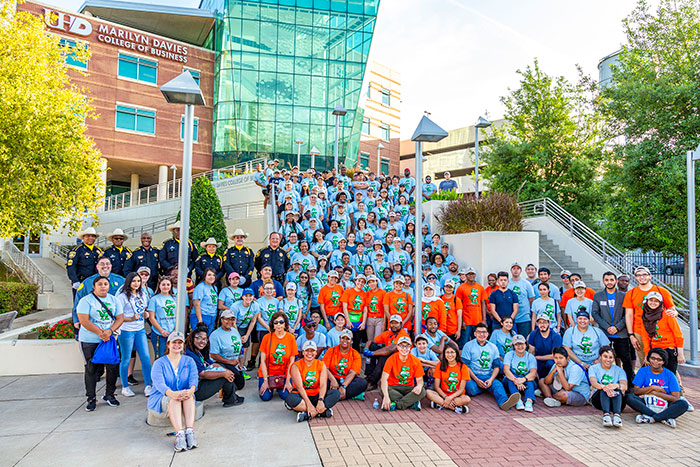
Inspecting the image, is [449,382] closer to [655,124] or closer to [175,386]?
[175,386]

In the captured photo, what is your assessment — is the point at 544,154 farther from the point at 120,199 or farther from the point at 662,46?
the point at 120,199

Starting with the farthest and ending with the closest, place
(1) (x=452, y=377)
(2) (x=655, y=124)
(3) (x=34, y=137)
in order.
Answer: (2) (x=655, y=124) → (3) (x=34, y=137) → (1) (x=452, y=377)

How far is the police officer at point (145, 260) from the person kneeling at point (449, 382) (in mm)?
5231

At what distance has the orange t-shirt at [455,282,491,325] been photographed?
8016 mm

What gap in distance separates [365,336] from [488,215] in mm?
4817

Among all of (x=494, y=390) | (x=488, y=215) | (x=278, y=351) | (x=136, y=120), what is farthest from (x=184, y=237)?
(x=136, y=120)

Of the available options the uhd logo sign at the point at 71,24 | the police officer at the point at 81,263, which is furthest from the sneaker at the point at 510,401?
the uhd logo sign at the point at 71,24

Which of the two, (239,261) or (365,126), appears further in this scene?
(365,126)

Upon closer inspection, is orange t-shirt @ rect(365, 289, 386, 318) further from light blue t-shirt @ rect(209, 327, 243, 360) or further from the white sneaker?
the white sneaker

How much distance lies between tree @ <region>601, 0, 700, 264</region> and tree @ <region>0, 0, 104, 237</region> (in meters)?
15.4

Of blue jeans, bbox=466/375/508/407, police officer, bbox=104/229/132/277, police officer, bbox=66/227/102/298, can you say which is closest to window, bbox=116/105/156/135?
police officer, bbox=104/229/132/277

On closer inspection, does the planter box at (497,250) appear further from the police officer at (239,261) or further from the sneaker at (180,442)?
the sneaker at (180,442)

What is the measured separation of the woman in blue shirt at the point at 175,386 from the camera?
4.96 meters

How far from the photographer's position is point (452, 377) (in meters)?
6.37
